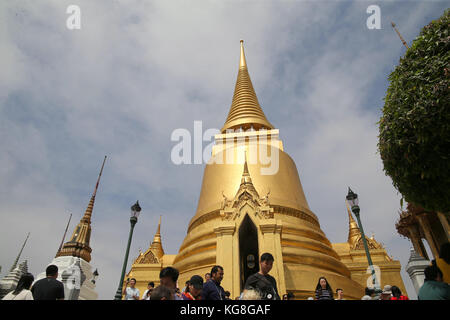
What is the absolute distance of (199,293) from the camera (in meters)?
3.73

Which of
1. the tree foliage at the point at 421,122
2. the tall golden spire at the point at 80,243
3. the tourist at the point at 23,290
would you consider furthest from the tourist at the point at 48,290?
the tall golden spire at the point at 80,243

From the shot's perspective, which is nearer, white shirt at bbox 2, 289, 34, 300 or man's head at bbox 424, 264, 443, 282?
man's head at bbox 424, 264, 443, 282

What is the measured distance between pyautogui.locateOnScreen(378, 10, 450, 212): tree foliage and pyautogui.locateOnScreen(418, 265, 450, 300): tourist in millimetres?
2992

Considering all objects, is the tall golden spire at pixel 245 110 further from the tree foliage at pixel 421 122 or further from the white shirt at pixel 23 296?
the white shirt at pixel 23 296

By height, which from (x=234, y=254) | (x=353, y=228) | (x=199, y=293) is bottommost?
(x=199, y=293)

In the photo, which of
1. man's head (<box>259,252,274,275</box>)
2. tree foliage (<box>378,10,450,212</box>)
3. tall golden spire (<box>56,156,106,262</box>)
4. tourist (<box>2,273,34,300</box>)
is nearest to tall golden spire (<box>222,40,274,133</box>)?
tall golden spire (<box>56,156,106,262</box>)

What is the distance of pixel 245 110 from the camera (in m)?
22.9

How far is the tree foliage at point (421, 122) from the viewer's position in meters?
5.59

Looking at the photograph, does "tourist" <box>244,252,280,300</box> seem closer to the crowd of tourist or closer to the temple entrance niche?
the crowd of tourist

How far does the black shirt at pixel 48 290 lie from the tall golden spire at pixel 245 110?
18209 mm

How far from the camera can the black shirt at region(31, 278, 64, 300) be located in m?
4.10
